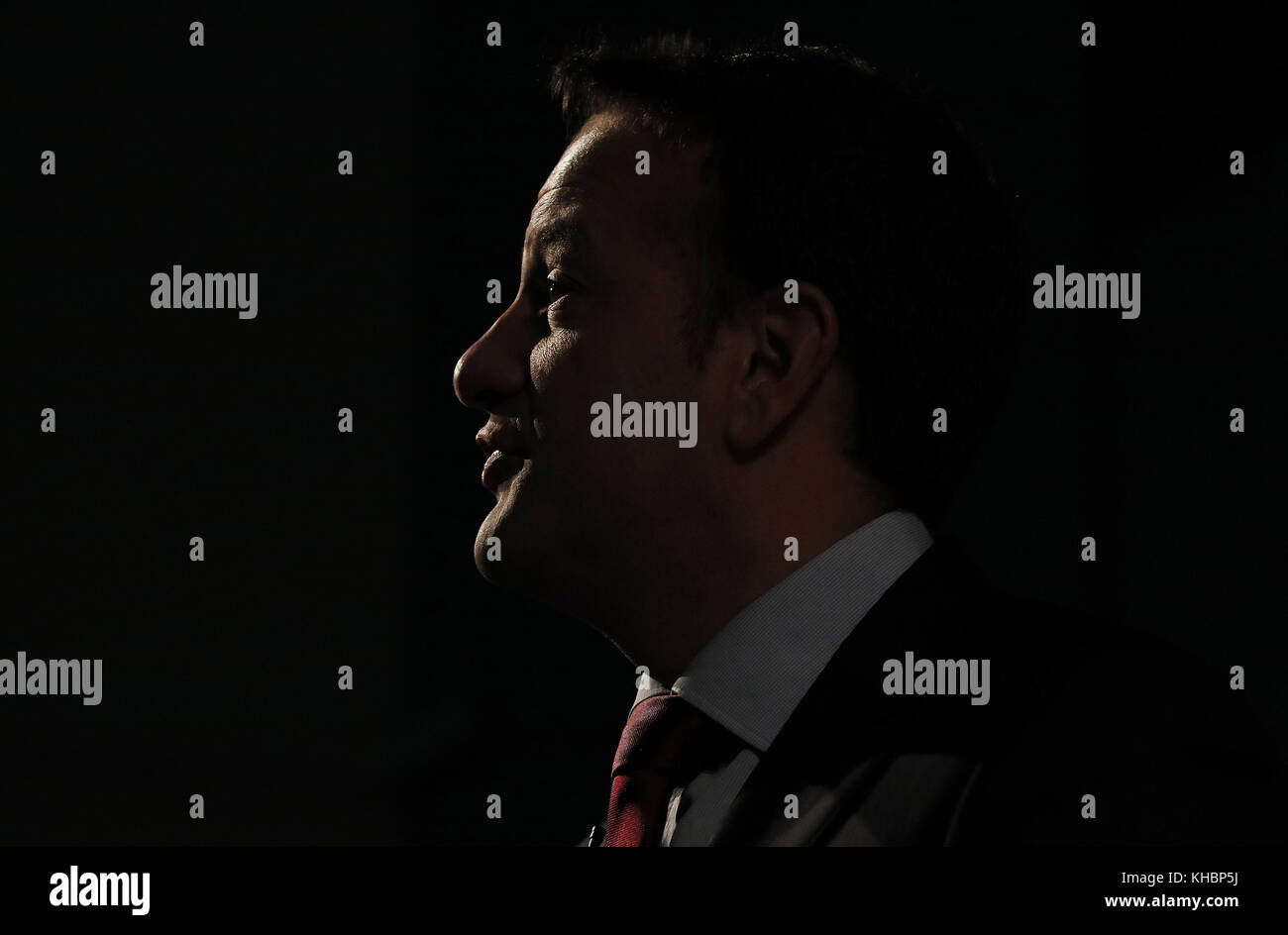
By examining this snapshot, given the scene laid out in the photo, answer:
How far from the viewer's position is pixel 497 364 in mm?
1428

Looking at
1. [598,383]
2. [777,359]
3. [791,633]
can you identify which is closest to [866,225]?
[777,359]

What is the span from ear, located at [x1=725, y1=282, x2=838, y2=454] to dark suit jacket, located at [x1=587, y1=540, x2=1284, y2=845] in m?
0.24

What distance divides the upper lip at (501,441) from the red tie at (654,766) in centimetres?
32

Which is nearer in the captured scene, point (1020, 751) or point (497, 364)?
point (1020, 751)

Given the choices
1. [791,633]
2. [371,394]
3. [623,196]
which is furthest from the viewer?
[371,394]

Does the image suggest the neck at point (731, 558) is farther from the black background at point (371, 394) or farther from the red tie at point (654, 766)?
the black background at point (371, 394)

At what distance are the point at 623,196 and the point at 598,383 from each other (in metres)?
0.22

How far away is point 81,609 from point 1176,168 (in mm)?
2793

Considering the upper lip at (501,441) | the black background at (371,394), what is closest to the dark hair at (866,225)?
the upper lip at (501,441)

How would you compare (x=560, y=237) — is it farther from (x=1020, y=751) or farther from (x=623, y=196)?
(x=1020, y=751)

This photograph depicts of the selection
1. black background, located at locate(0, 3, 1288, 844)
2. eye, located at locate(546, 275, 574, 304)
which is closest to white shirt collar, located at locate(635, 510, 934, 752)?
eye, located at locate(546, 275, 574, 304)

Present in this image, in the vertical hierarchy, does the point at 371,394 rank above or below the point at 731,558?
above

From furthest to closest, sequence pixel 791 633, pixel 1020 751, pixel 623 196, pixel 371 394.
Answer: pixel 371 394
pixel 623 196
pixel 791 633
pixel 1020 751

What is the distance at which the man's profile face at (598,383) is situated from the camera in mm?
1347
